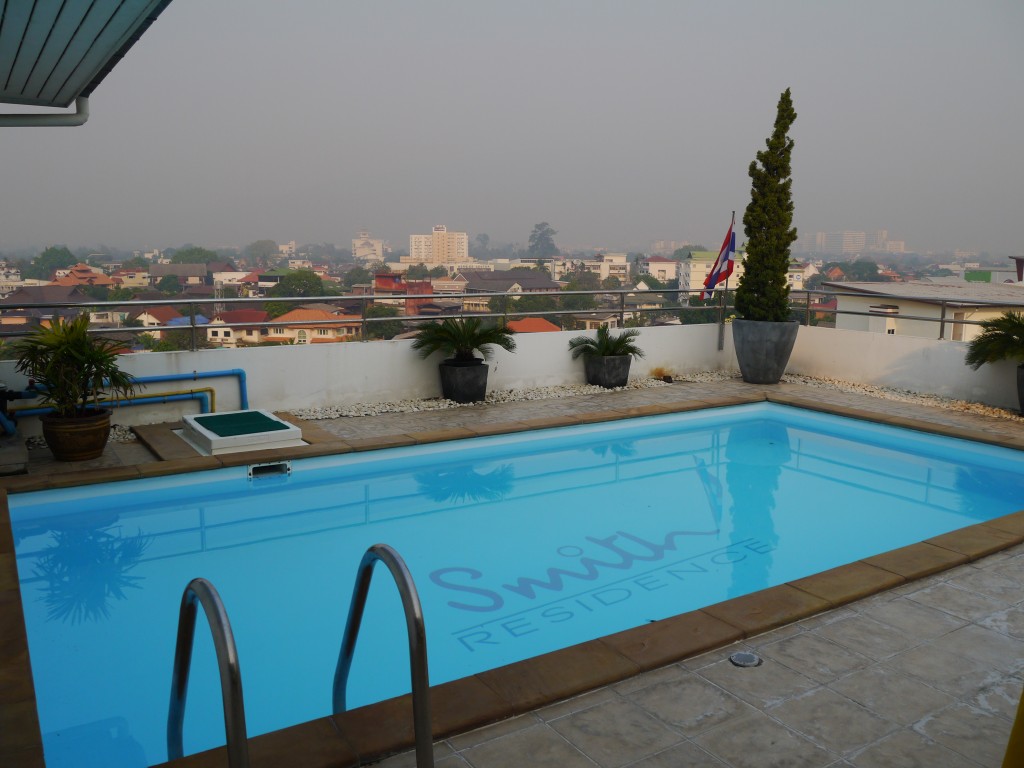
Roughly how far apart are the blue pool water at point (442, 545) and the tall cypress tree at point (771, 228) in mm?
2103

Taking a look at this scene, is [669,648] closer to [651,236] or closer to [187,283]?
[187,283]

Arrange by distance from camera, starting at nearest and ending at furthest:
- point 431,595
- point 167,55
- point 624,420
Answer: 1. point 431,595
2. point 624,420
3. point 167,55

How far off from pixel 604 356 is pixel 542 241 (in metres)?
30.3

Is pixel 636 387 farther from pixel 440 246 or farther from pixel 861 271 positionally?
pixel 440 246

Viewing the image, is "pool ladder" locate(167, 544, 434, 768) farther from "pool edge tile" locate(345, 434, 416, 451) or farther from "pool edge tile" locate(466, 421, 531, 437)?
"pool edge tile" locate(466, 421, 531, 437)

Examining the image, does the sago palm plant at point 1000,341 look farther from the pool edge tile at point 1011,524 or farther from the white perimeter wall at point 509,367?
the pool edge tile at point 1011,524

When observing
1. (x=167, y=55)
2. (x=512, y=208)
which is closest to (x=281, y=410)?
(x=167, y=55)

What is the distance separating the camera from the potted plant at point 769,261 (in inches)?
365

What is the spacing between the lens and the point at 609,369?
364 inches

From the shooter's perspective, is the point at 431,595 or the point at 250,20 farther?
the point at 250,20

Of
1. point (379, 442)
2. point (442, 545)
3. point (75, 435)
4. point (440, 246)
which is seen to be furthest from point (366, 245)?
point (442, 545)

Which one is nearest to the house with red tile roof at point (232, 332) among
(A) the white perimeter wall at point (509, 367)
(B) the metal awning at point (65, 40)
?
(A) the white perimeter wall at point (509, 367)

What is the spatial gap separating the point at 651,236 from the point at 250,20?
22.0m

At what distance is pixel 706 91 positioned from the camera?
103 feet
